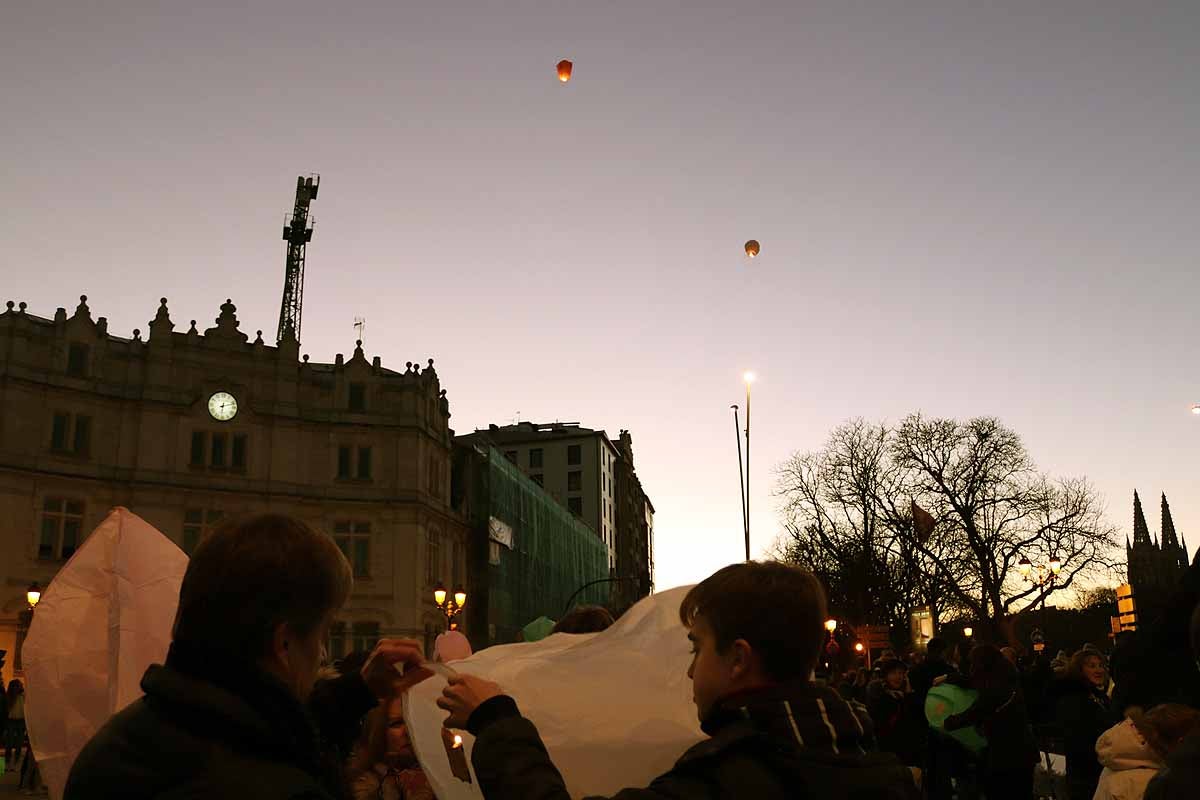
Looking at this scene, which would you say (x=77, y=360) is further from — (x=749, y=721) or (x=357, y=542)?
(x=749, y=721)

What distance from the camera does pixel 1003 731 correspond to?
8.96 meters

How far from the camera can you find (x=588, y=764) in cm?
277

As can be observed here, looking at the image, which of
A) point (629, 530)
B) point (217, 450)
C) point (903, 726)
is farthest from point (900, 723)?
point (629, 530)

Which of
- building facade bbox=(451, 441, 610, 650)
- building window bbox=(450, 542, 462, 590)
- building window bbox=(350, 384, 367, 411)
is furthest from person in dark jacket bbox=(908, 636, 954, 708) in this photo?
building window bbox=(450, 542, 462, 590)

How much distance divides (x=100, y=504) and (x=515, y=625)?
74.9 feet

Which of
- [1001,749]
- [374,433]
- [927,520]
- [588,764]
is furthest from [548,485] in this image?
[588,764]

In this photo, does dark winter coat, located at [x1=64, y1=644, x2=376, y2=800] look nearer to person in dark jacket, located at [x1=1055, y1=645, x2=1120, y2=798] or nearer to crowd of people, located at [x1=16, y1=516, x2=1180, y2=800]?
crowd of people, located at [x1=16, y1=516, x2=1180, y2=800]

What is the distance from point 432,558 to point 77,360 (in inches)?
697

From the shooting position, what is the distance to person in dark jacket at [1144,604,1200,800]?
2465 mm

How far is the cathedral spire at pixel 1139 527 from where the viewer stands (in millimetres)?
129375

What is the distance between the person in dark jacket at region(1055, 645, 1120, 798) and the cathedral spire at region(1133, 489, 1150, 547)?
136 m

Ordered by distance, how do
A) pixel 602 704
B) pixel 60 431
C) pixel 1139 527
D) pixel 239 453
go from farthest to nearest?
pixel 1139 527, pixel 239 453, pixel 60 431, pixel 602 704

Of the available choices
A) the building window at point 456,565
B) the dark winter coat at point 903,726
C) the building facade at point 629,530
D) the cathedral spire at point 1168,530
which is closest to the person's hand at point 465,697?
the dark winter coat at point 903,726

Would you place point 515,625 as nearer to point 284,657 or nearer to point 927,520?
point 927,520
